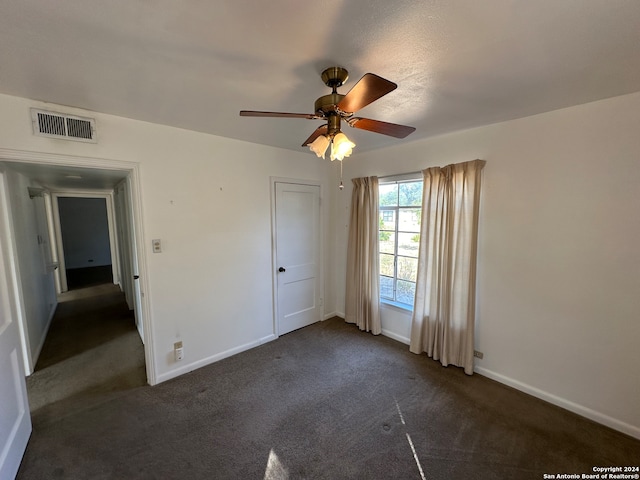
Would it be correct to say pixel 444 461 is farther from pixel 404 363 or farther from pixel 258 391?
pixel 258 391

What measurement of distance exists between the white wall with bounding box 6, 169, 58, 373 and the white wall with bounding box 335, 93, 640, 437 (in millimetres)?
4644

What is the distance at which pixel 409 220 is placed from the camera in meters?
3.25

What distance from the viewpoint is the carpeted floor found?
1.69 meters

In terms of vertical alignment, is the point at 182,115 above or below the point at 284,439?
above

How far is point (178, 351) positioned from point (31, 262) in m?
2.44

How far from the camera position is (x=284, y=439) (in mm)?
1907

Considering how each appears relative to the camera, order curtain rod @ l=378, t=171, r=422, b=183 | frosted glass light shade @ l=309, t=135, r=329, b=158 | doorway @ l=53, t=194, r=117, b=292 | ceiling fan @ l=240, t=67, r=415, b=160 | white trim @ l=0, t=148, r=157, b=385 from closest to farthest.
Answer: ceiling fan @ l=240, t=67, r=415, b=160 < frosted glass light shade @ l=309, t=135, r=329, b=158 < white trim @ l=0, t=148, r=157, b=385 < curtain rod @ l=378, t=171, r=422, b=183 < doorway @ l=53, t=194, r=117, b=292

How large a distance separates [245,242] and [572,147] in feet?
10.2

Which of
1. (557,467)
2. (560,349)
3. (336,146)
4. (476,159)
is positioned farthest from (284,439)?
(476,159)

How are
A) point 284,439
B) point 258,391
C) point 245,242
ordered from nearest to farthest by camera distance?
point 284,439, point 258,391, point 245,242

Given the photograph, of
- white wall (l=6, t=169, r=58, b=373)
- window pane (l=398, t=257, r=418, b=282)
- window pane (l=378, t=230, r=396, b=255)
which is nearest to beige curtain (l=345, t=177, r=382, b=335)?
window pane (l=378, t=230, r=396, b=255)

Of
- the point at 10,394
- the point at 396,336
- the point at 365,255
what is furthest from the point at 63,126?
the point at 396,336

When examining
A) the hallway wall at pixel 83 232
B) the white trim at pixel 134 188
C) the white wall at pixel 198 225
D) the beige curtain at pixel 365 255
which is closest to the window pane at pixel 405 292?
the beige curtain at pixel 365 255

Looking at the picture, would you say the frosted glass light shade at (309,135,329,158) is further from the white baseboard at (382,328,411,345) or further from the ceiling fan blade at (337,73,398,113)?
the white baseboard at (382,328,411,345)
